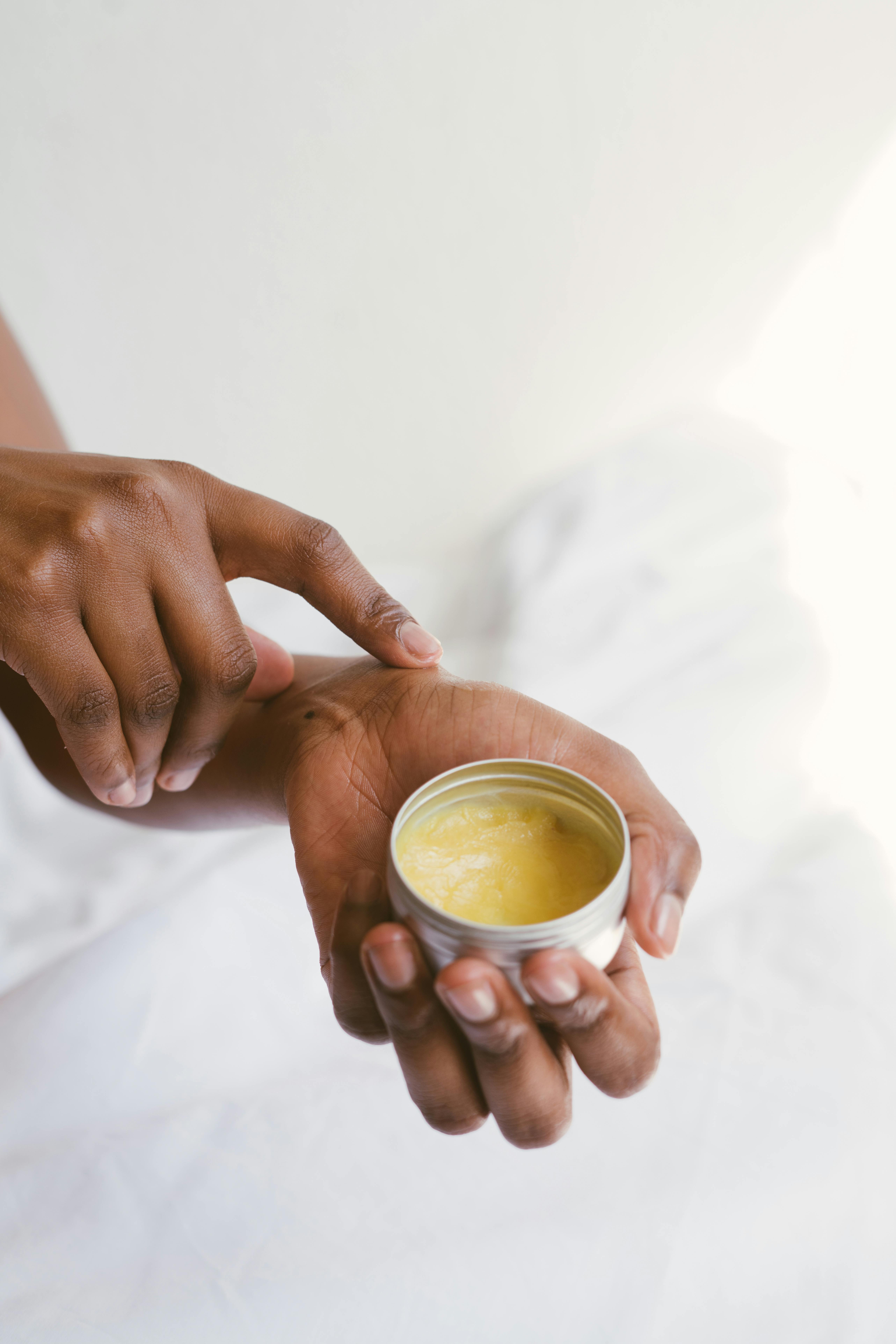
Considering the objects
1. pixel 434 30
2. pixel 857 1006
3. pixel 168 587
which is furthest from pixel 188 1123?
pixel 434 30

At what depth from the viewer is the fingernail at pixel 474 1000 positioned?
0.75 meters

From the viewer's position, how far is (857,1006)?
1.33 m

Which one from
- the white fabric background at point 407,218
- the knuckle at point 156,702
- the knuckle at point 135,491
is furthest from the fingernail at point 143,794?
the white fabric background at point 407,218

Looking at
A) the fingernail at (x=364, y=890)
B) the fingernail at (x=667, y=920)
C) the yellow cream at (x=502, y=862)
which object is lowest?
the fingernail at (x=364, y=890)

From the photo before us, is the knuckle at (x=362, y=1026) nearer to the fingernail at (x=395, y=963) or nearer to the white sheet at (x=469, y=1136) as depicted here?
the fingernail at (x=395, y=963)

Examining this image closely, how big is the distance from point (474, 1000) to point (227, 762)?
0.84 m

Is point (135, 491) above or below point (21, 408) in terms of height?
above

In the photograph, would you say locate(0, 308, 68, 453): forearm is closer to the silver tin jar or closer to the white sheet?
the white sheet

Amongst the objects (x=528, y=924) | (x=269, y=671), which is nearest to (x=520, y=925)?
(x=528, y=924)

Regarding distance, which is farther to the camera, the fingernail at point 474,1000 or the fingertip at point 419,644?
the fingertip at point 419,644

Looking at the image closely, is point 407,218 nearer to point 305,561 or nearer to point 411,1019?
point 305,561

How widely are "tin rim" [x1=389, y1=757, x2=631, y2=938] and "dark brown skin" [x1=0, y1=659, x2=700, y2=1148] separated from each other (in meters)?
0.03

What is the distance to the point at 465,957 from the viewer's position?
2.51 feet

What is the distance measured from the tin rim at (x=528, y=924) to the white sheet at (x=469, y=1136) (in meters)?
0.53
